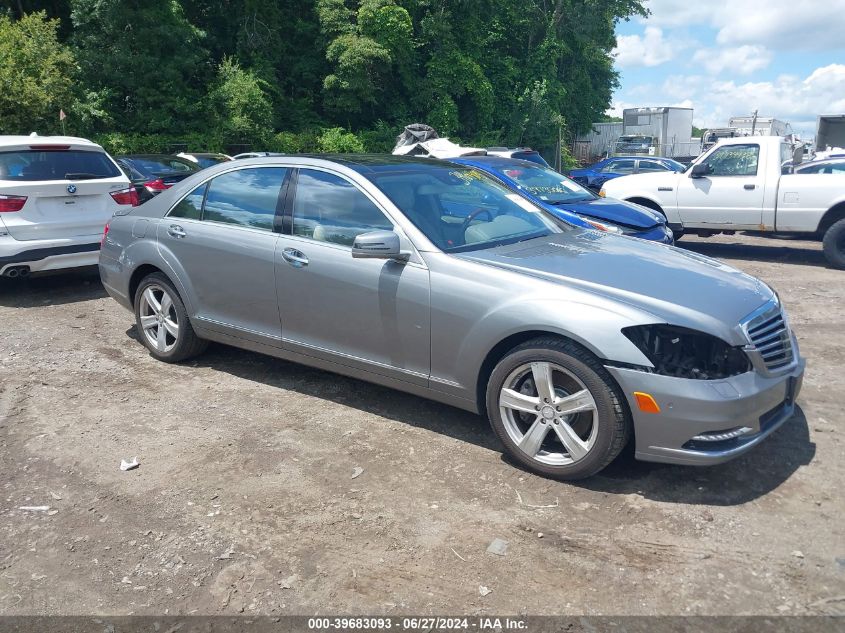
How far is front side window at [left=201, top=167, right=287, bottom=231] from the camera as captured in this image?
496cm

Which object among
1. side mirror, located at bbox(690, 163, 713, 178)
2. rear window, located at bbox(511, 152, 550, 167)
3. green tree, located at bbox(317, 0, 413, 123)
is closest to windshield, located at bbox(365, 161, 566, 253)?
side mirror, located at bbox(690, 163, 713, 178)

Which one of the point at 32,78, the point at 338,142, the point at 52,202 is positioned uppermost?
the point at 32,78

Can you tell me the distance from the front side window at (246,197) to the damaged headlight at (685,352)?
2649mm

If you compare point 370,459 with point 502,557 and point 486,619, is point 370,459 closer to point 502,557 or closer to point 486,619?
point 502,557

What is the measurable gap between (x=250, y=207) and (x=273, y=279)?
2.09ft

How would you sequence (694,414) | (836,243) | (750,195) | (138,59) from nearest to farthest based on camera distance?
(694,414) < (836,243) < (750,195) < (138,59)

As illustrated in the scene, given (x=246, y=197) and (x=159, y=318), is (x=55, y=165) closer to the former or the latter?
(x=159, y=318)

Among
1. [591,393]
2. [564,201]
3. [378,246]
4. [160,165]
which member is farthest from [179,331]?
[160,165]

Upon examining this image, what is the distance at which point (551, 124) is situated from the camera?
110 ft

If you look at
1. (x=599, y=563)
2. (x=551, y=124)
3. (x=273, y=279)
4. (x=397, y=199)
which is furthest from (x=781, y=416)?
(x=551, y=124)

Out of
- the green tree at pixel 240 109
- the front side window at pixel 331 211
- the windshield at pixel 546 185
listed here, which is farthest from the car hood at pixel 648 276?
the green tree at pixel 240 109

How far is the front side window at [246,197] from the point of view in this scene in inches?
195

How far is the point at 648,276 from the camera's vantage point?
3.98m

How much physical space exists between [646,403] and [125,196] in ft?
22.8
